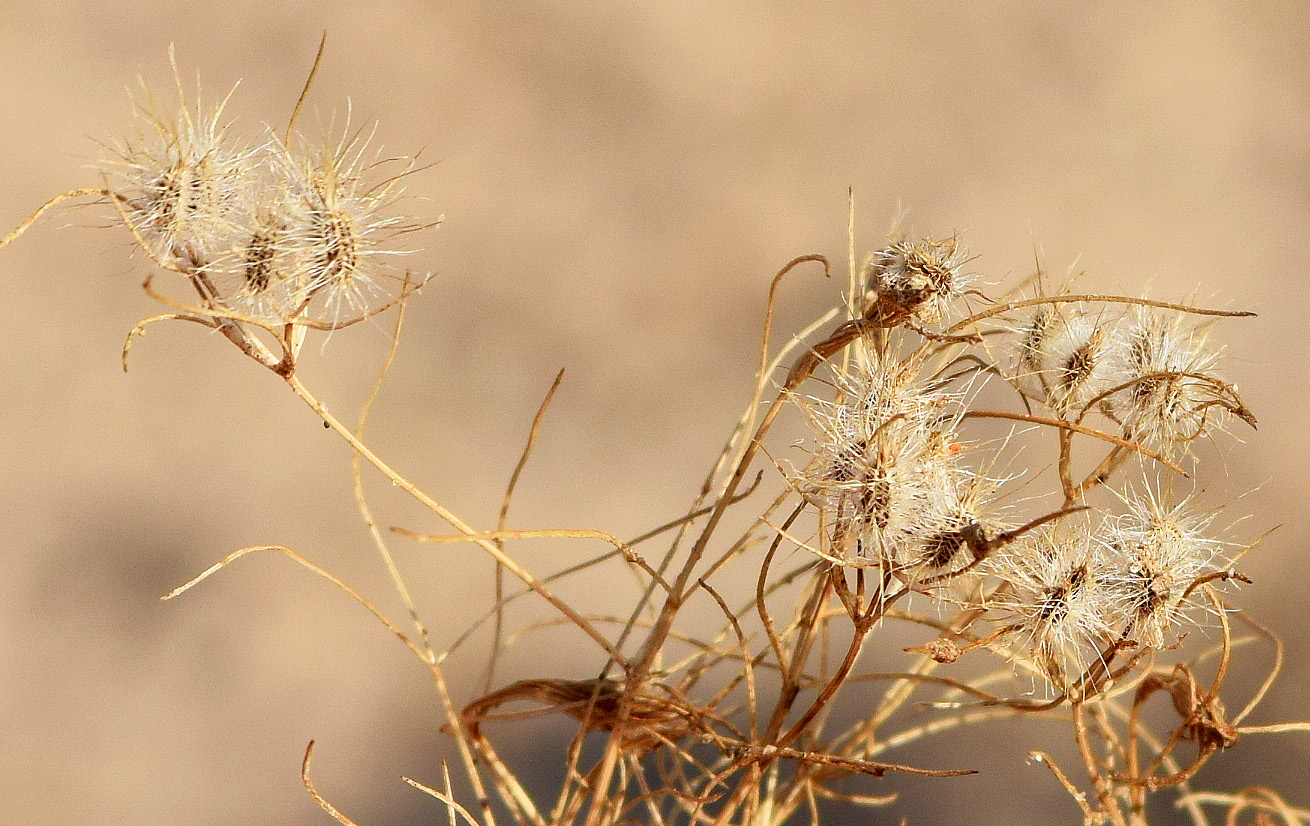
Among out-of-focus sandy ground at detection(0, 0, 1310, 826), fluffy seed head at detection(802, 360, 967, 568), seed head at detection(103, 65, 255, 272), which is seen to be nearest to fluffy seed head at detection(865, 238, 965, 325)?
fluffy seed head at detection(802, 360, 967, 568)

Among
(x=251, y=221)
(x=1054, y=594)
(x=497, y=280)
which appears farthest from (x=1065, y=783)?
(x=497, y=280)

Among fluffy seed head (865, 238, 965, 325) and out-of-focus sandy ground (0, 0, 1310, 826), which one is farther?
out-of-focus sandy ground (0, 0, 1310, 826)

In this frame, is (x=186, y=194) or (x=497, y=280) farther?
(x=497, y=280)

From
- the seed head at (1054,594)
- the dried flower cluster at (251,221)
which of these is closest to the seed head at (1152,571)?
the seed head at (1054,594)

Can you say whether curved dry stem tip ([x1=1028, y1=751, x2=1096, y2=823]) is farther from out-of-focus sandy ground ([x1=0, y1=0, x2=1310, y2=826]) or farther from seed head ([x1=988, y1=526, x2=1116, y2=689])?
out-of-focus sandy ground ([x1=0, y1=0, x2=1310, y2=826])

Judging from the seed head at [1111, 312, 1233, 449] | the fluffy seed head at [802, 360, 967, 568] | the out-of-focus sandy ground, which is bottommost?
the fluffy seed head at [802, 360, 967, 568]

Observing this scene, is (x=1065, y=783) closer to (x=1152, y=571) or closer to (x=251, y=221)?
(x=1152, y=571)

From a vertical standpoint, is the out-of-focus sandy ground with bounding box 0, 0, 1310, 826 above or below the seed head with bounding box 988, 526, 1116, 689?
above

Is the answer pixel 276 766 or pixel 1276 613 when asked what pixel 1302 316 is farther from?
pixel 276 766

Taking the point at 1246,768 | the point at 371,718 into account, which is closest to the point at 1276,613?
the point at 1246,768
